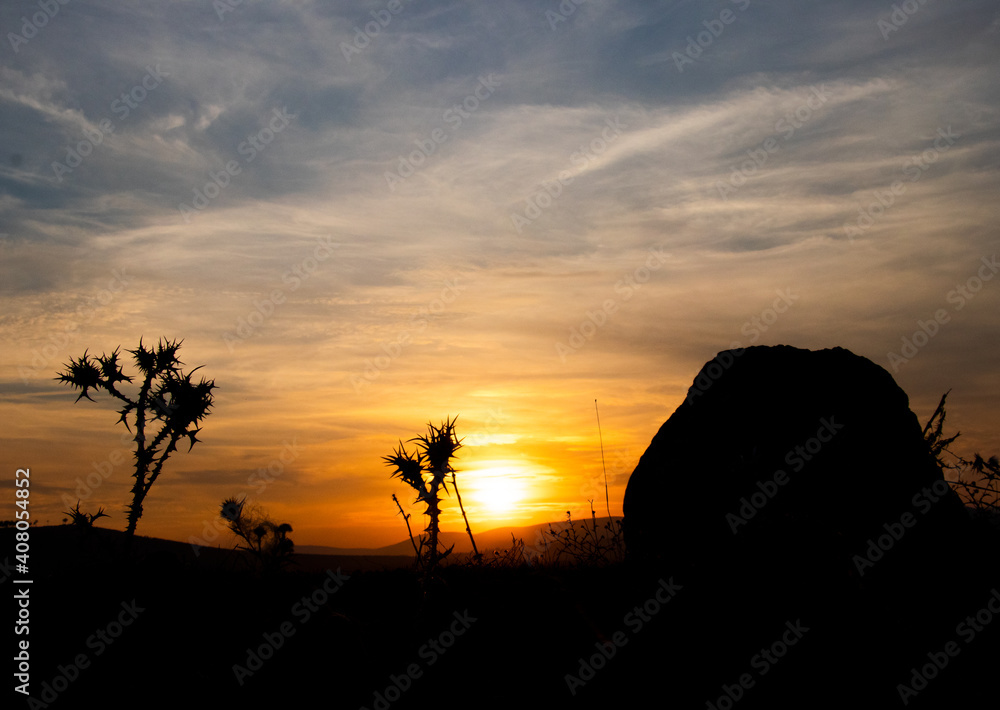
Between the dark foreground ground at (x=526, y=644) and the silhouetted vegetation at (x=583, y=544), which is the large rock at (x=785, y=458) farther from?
the dark foreground ground at (x=526, y=644)

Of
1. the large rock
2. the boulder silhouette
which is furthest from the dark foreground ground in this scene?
the large rock

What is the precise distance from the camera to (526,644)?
4.48 m

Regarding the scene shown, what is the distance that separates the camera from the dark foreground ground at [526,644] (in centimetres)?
404

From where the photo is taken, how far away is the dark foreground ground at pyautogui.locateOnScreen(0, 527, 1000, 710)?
404cm

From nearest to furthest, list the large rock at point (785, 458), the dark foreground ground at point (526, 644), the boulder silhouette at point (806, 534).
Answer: the dark foreground ground at point (526, 644) < the boulder silhouette at point (806, 534) < the large rock at point (785, 458)

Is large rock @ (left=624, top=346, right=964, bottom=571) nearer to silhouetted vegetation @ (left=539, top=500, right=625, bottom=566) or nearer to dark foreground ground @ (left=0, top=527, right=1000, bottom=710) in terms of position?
silhouetted vegetation @ (left=539, top=500, right=625, bottom=566)

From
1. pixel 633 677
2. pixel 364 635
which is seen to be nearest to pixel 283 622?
pixel 364 635

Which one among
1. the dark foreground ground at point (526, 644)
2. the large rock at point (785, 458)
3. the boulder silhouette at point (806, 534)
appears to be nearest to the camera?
the dark foreground ground at point (526, 644)

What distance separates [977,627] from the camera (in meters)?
5.11

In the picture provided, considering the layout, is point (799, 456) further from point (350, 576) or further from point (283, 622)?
point (283, 622)

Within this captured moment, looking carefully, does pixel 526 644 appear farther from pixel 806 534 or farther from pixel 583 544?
pixel 583 544

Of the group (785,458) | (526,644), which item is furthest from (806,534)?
(785,458)

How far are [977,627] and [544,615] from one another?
10.7ft

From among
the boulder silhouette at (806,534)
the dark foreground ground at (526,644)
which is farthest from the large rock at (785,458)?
the dark foreground ground at (526,644)
